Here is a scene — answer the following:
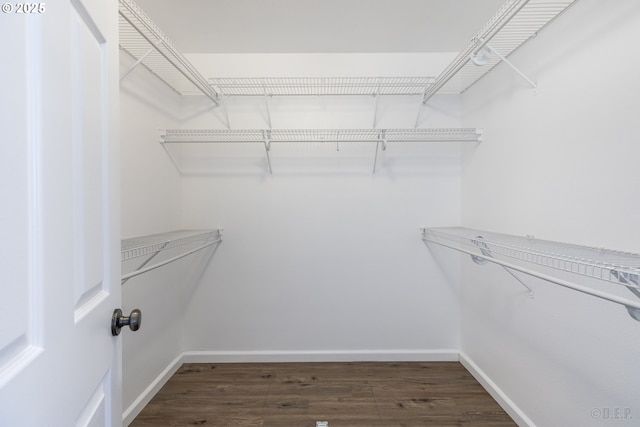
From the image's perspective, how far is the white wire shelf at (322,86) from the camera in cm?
204

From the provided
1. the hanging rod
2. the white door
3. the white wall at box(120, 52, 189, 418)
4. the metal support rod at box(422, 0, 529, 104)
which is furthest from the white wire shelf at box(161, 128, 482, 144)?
the white door

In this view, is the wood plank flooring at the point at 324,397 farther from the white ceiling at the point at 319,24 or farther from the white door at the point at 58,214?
the white ceiling at the point at 319,24

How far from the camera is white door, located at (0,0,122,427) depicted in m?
0.40

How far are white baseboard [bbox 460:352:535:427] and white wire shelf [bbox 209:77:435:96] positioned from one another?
204 cm

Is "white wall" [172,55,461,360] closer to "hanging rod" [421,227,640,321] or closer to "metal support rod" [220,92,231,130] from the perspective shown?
Result: "metal support rod" [220,92,231,130]

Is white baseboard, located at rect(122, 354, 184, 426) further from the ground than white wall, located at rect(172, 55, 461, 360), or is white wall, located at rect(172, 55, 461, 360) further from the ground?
white wall, located at rect(172, 55, 461, 360)

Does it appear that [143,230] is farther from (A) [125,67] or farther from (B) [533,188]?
(B) [533,188]

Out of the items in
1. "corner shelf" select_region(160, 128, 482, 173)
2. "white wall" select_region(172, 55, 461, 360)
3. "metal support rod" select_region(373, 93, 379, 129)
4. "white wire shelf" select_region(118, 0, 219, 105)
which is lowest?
"white wall" select_region(172, 55, 461, 360)

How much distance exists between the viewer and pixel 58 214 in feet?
1.64

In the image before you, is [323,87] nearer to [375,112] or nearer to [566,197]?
[375,112]

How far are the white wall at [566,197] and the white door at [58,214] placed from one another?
1679 millimetres

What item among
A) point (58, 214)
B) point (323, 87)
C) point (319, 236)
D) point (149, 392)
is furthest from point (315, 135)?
point (149, 392)

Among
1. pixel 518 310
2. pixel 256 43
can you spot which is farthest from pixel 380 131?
pixel 518 310

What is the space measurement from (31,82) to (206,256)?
1.82 m
